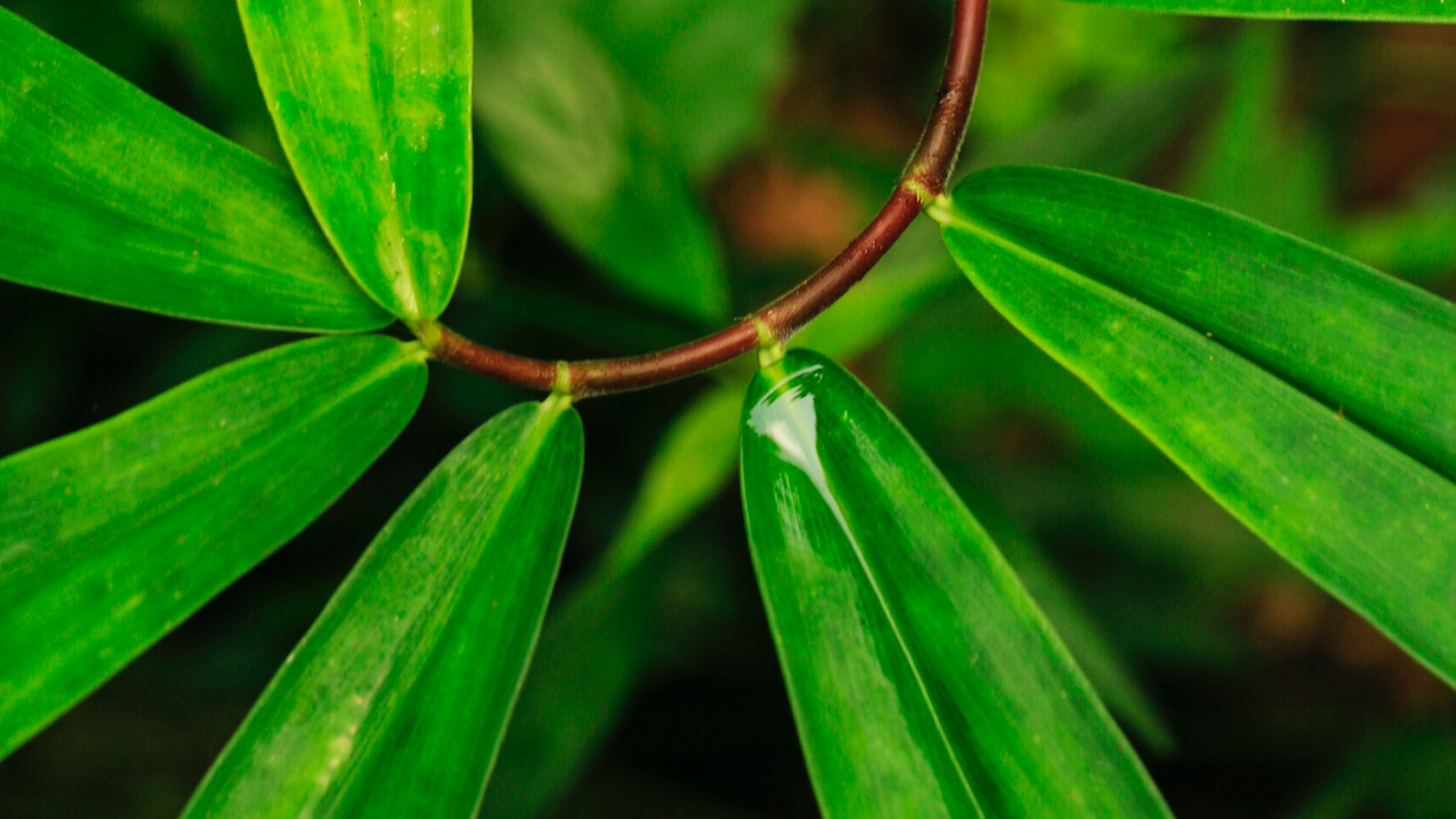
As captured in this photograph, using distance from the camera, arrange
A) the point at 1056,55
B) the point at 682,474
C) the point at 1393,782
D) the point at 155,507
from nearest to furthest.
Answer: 1. the point at 155,507
2. the point at 682,474
3. the point at 1393,782
4. the point at 1056,55

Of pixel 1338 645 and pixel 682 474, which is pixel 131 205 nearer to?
pixel 682 474

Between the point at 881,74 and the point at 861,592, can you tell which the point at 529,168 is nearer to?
the point at 861,592

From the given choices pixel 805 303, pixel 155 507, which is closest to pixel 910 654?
pixel 805 303

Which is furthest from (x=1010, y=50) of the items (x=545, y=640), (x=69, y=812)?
(x=69, y=812)

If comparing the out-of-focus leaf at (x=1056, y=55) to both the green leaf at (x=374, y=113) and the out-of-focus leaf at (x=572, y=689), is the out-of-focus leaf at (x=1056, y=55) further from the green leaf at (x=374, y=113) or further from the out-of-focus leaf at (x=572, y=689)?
the green leaf at (x=374, y=113)

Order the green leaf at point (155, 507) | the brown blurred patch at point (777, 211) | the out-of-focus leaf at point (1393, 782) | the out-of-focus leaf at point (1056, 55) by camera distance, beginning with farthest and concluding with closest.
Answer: the brown blurred patch at point (777, 211)
the out-of-focus leaf at point (1056, 55)
the out-of-focus leaf at point (1393, 782)
the green leaf at point (155, 507)

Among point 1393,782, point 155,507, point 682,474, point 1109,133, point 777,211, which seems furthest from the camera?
point 777,211

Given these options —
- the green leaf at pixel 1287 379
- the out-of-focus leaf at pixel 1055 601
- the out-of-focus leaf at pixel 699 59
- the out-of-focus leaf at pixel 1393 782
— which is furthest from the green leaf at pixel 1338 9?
the out-of-focus leaf at pixel 1393 782

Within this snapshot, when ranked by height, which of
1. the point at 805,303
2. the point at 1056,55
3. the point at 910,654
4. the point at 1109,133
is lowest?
the point at 910,654
